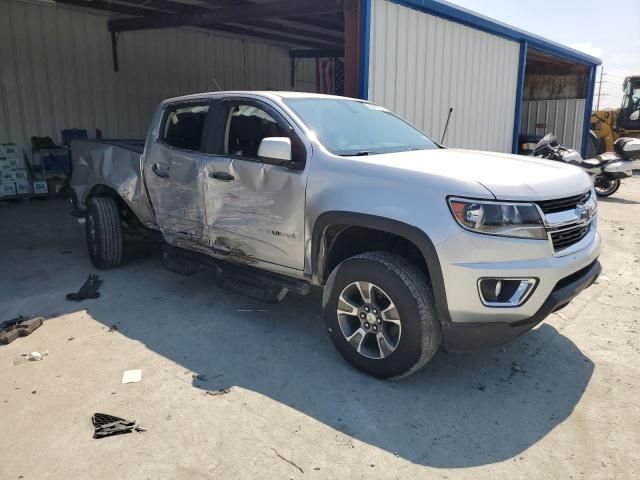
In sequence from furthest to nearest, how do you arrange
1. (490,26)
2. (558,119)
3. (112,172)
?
(558,119) → (490,26) → (112,172)

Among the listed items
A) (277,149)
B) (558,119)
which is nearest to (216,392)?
(277,149)

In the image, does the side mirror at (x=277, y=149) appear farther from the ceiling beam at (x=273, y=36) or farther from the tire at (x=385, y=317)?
the ceiling beam at (x=273, y=36)

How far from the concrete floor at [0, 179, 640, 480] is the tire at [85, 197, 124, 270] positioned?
32.8 inches

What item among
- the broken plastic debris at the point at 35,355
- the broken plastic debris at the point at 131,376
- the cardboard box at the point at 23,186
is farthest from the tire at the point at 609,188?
the cardboard box at the point at 23,186

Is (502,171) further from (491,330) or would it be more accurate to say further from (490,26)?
(490,26)

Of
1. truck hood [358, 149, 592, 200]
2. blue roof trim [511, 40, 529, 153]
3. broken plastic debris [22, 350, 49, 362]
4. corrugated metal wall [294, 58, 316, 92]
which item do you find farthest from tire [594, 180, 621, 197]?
broken plastic debris [22, 350, 49, 362]

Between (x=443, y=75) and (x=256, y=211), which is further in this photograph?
(x=443, y=75)

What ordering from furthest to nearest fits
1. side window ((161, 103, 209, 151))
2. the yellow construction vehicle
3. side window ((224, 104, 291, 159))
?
the yellow construction vehicle < side window ((161, 103, 209, 151)) < side window ((224, 104, 291, 159))

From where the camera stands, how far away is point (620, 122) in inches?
712

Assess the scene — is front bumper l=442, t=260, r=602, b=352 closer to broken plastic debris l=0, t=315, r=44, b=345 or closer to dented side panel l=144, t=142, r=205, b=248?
dented side panel l=144, t=142, r=205, b=248

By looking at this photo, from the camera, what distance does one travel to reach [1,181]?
34.3ft

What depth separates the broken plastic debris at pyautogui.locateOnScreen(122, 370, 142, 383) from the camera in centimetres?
350

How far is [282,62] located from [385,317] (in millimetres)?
14107

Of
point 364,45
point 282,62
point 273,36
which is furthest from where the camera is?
point 282,62
